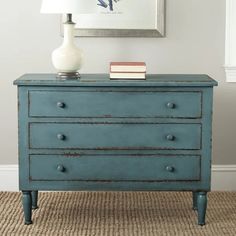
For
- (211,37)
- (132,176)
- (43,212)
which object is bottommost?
(43,212)

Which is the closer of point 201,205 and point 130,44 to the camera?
point 201,205

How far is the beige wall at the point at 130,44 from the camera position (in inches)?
167

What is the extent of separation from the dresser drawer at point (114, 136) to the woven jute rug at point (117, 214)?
1.49ft

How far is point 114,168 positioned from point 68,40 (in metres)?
0.79

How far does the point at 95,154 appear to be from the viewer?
3658mm

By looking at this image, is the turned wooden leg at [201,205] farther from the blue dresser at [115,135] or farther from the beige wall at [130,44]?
the beige wall at [130,44]

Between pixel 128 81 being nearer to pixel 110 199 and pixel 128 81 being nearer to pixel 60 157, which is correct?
pixel 60 157

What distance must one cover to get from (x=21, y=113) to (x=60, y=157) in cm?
33

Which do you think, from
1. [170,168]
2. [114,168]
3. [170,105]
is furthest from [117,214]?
[170,105]

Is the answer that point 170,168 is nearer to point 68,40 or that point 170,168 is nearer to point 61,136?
point 61,136

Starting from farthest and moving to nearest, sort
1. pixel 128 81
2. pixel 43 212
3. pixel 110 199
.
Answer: pixel 110 199 → pixel 43 212 → pixel 128 81

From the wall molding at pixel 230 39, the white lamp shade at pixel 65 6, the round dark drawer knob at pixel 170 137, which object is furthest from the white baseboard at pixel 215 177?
the white lamp shade at pixel 65 6

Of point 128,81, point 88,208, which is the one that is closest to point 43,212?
point 88,208

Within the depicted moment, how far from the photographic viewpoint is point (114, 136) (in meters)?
3.64
